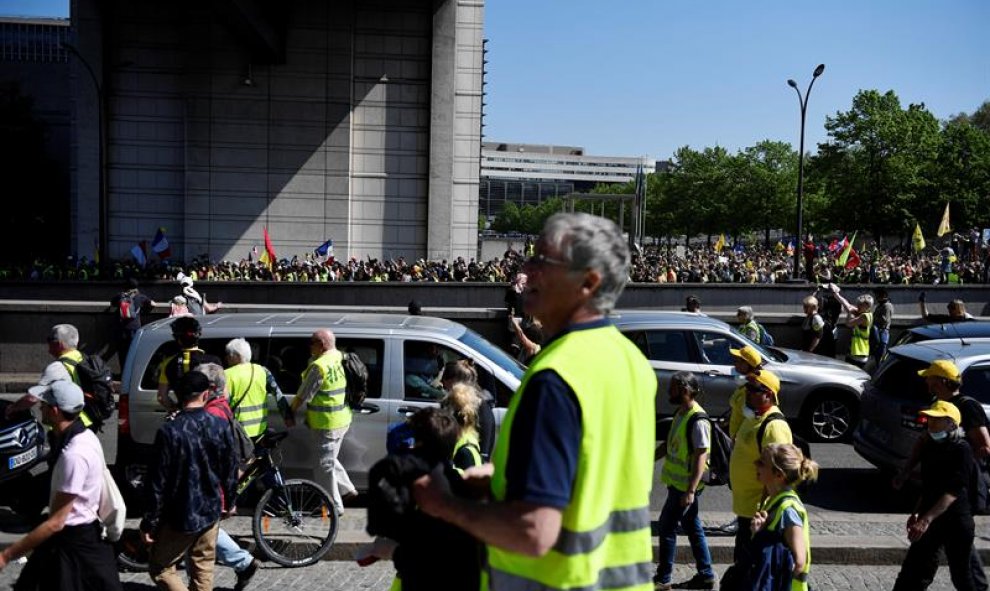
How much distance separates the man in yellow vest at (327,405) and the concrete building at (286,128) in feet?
98.0

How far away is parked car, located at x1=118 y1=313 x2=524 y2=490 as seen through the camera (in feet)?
26.3

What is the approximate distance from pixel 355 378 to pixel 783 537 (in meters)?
4.15

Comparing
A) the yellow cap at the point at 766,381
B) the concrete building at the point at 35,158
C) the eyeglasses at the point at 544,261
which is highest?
the concrete building at the point at 35,158

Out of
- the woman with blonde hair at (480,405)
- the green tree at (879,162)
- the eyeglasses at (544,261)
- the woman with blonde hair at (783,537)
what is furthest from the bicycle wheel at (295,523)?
the green tree at (879,162)

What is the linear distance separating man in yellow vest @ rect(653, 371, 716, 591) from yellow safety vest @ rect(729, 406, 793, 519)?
40 cm

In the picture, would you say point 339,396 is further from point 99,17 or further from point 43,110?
point 43,110

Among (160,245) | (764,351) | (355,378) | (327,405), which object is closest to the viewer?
(327,405)

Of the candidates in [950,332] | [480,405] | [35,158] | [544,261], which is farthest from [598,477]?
[35,158]

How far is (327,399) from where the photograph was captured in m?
7.47

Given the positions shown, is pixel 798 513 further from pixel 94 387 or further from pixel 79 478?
pixel 94 387

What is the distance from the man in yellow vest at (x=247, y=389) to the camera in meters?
7.17

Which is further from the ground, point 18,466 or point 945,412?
point 945,412

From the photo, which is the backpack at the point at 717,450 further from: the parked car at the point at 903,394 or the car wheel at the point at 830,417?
the car wheel at the point at 830,417

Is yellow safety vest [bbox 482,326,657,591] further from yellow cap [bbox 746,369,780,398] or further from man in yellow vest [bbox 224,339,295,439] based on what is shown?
man in yellow vest [bbox 224,339,295,439]
